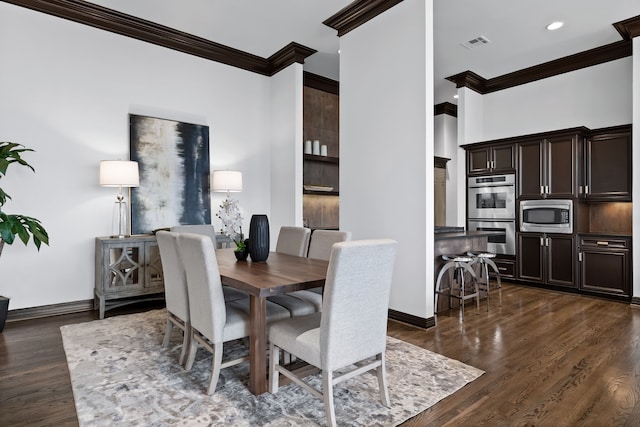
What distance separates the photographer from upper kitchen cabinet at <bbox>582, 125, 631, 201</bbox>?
4.52m

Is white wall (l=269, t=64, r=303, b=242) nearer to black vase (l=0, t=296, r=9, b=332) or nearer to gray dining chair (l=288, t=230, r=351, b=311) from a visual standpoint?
gray dining chair (l=288, t=230, r=351, b=311)

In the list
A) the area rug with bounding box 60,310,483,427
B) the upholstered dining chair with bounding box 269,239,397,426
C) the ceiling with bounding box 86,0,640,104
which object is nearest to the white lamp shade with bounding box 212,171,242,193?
the ceiling with bounding box 86,0,640,104

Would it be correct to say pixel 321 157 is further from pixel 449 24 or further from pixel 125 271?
pixel 125 271

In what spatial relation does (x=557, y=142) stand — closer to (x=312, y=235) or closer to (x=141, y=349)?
(x=312, y=235)

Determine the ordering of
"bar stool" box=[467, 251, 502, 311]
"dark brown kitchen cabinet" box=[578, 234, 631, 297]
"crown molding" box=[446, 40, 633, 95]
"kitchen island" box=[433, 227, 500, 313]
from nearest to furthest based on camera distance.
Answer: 1. "kitchen island" box=[433, 227, 500, 313]
2. "bar stool" box=[467, 251, 502, 311]
3. "dark brown kitchen cabinet" box=[578, 234, 631, 297]
4. "crown molding" box=[446, 40, 633, 95]

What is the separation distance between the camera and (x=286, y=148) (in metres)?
5.12

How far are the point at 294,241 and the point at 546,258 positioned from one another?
147 inches

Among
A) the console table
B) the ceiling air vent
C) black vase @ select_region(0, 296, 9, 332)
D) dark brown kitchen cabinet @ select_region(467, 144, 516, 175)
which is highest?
the ceiling air vent

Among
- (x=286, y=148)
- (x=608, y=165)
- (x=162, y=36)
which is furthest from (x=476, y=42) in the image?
(x=162, y=36)

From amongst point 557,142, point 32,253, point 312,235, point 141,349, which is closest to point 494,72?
point 557,142

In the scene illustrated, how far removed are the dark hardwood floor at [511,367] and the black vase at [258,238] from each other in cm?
136

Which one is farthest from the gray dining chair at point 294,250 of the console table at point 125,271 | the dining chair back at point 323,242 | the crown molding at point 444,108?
the crown molding at point 444,108

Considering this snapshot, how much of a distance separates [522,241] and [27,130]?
615 cm

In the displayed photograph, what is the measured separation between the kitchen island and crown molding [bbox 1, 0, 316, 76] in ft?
9.80
